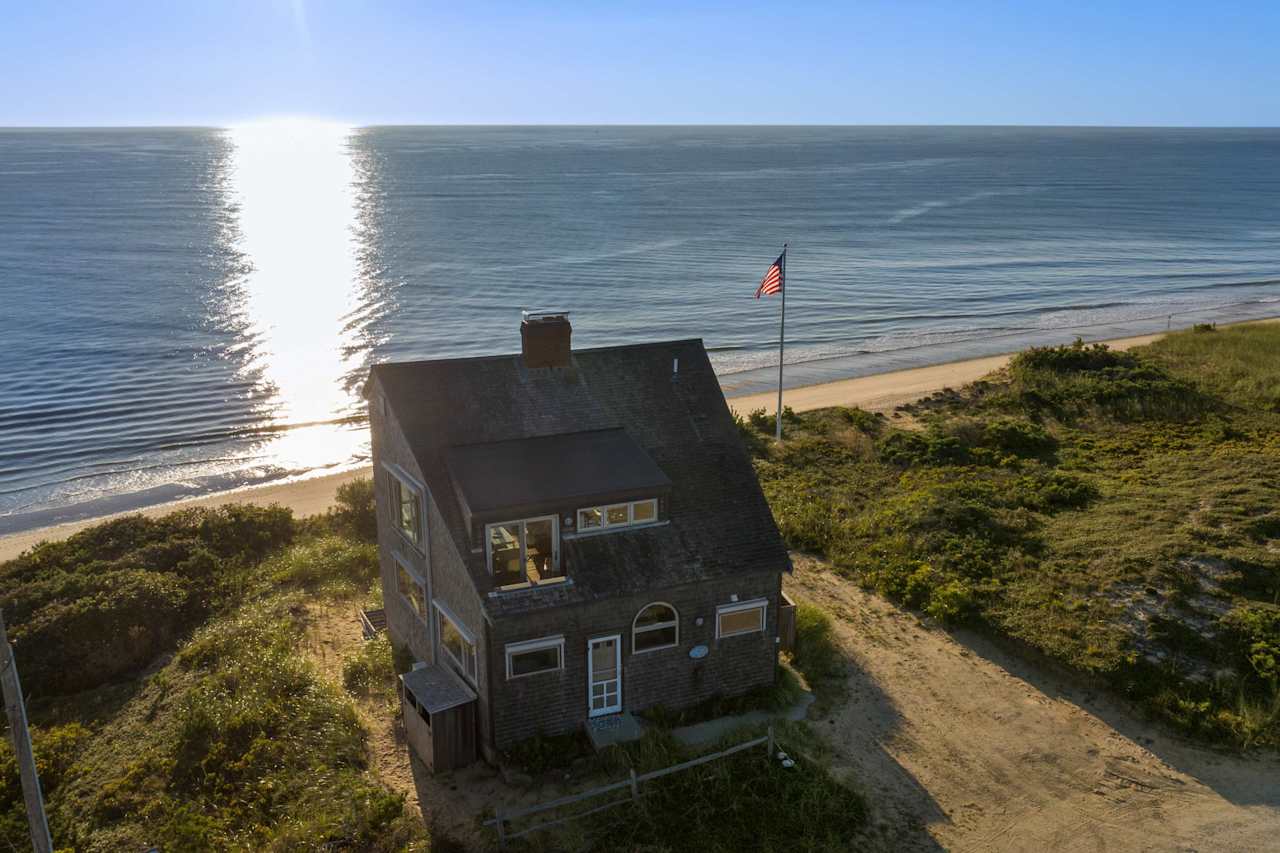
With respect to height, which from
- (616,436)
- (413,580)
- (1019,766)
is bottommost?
(1019,766)

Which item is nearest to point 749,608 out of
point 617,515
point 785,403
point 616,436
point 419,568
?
point 617,515

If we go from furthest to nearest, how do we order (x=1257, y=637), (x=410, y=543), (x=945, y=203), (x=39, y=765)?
(x=945, y=203), (x=1257, y=637), (x=410, y=543), (x=39, y=765)

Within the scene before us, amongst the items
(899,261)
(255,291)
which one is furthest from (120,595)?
(899,261)

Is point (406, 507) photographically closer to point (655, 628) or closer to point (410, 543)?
point (410, 543)

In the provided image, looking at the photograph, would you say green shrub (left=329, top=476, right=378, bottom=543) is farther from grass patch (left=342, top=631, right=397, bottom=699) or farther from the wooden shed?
the wooden shed

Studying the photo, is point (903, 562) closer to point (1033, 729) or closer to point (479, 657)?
point (1033, 729)

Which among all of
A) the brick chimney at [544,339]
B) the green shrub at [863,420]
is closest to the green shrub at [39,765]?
the brick chimney at [544,339]
